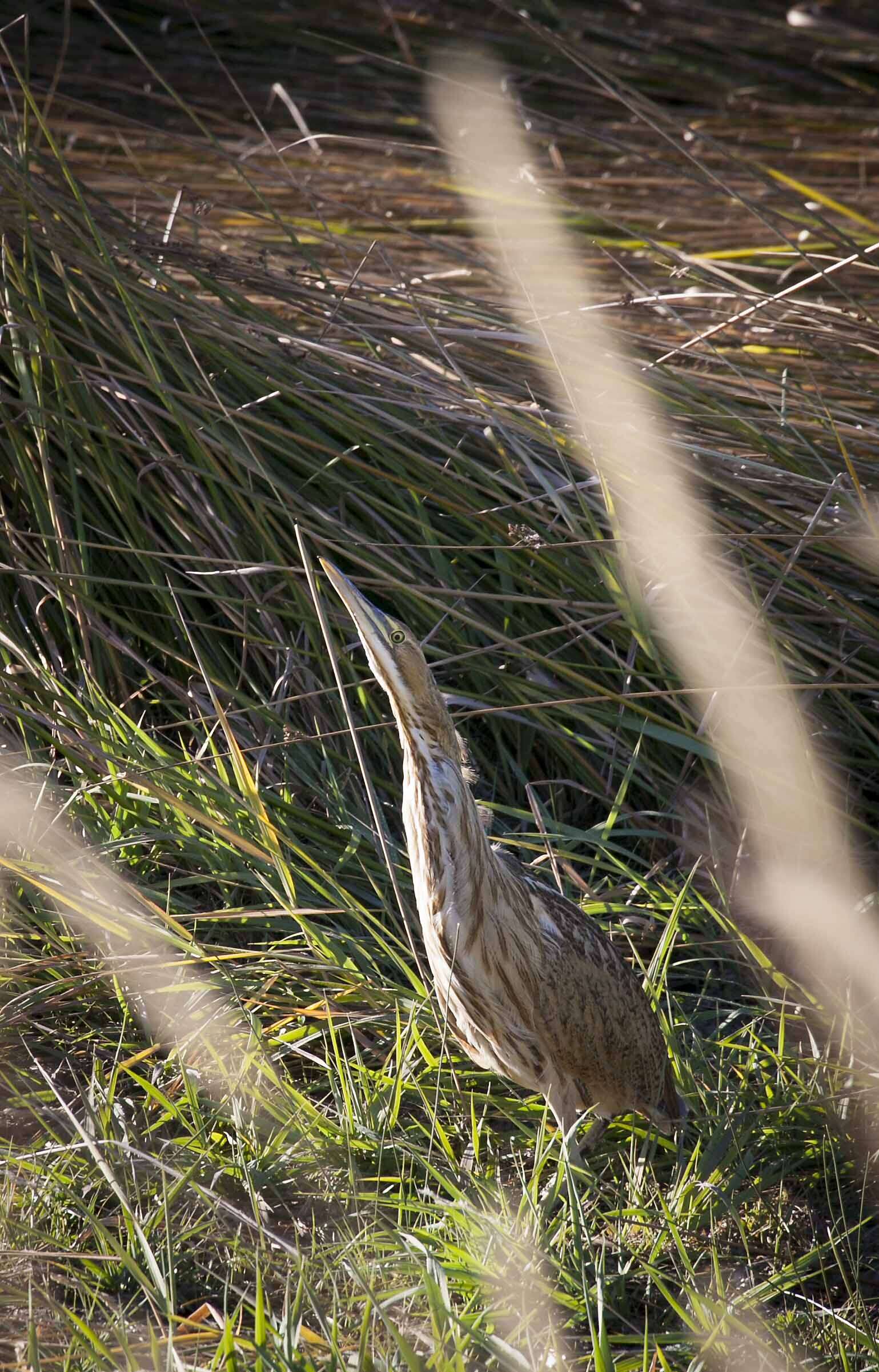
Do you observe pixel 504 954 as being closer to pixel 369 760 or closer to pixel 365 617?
pixel 365 617

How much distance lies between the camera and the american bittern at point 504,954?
1565 mm

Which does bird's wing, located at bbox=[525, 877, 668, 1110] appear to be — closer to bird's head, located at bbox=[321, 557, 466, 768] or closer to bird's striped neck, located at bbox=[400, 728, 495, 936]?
bird's striped neck, located at bbox=[400, 728, 495, 936]

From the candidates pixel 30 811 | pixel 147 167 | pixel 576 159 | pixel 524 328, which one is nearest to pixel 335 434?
pixel 524 328

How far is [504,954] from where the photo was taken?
1.70 meters

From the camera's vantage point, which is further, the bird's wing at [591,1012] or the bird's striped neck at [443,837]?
the bird's wing at [591,1012]

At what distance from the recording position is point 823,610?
2.25 m

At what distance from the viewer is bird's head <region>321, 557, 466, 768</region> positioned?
4.99 feet

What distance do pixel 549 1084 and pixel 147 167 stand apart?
117 inches

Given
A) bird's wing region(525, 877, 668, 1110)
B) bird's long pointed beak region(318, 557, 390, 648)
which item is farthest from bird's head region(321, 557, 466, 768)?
bird's wing region(525, 877, 668, 1110)

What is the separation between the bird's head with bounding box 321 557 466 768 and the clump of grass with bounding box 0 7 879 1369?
0.34 metres

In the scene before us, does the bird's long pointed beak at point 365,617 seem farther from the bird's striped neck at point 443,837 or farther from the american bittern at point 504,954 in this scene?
the bird's striped neck at point 443,837

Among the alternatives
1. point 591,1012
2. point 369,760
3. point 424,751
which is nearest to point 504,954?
point 591,1012

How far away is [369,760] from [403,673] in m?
0.85

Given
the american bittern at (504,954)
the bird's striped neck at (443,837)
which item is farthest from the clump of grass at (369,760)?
the bird's striped neck at (443,837)
